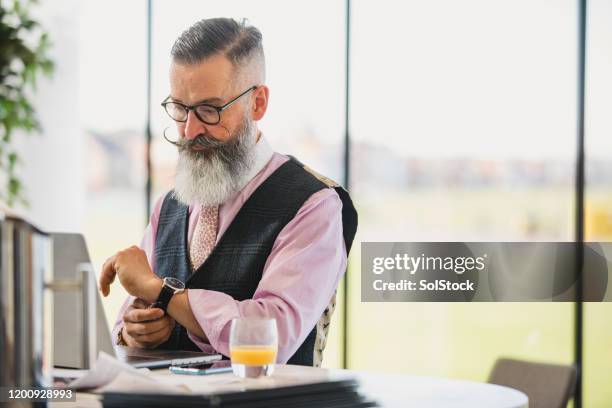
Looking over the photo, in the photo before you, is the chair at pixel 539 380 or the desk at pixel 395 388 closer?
the desk at pixel 395 388

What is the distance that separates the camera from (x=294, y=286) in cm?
205

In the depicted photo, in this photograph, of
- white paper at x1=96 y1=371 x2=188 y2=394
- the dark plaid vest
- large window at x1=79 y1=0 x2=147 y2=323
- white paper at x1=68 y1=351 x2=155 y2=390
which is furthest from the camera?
large window at x1=79 y1=0 x2=147 y2=323

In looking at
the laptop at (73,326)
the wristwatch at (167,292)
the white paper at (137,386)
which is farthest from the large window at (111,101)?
the white paper at (137,386)

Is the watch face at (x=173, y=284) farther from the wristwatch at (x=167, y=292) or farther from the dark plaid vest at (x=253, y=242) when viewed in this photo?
the dark plaid vest at (x=253, y=242)

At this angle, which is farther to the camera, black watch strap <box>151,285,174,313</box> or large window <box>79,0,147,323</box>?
large window <box>79,0,147,323</box>

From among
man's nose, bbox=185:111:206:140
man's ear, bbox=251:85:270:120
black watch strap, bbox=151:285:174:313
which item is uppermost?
man's ear, bbox=251:85:270:120

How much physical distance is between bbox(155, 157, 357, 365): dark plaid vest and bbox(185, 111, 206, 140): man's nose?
201 mm

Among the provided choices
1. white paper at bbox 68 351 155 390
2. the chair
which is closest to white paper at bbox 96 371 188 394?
white paper at bbox 68 351 155 390

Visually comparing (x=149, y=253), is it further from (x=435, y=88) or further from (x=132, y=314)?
(x=435, y=88)

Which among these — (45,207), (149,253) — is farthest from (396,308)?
(149,253)

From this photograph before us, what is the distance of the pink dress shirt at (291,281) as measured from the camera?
6.56 ft

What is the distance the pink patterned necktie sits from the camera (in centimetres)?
230

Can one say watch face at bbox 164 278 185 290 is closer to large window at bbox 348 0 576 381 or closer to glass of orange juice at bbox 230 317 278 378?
glass of orange juice at bbox 230 317 278 378

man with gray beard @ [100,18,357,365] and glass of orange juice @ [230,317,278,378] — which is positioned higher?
man with gray beard @ [100,18,357,365]
